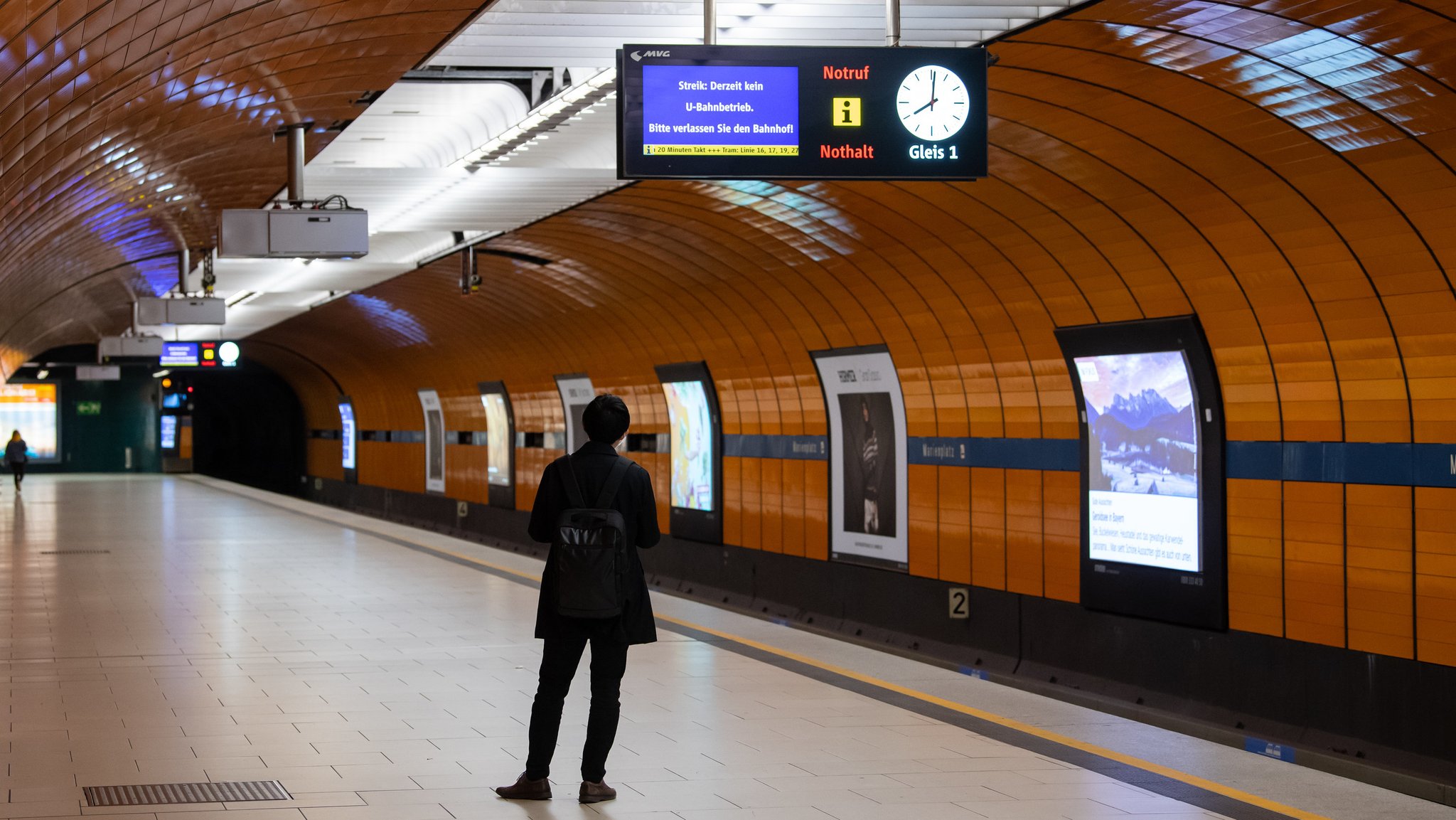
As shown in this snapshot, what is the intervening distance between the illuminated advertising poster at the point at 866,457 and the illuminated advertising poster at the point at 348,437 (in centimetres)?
2378

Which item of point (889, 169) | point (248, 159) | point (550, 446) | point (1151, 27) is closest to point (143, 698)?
point (248, 159)

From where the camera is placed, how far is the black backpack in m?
5.32

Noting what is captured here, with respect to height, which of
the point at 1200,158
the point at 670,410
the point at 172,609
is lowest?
the point at 172,609

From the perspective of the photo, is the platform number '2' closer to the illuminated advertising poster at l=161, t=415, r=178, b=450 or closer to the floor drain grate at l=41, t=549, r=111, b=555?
the floor drain grate at l=41, t=549, r=111, b=555

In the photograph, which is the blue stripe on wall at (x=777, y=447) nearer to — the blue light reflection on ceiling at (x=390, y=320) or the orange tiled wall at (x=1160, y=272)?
the orange tiled wall at (x=1160, y=272)

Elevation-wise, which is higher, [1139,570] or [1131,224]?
[1131,224]

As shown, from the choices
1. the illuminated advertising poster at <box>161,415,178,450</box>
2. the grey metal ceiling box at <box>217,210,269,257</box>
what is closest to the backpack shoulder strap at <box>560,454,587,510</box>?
the grey metal ceiling box at <box>217,210,269,257</box>

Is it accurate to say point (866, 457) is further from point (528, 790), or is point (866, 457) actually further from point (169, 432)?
point (169, 432)

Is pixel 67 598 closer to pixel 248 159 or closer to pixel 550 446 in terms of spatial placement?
pixel 248 159

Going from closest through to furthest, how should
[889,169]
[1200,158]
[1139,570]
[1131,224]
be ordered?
[889,169]
[1200,158]
[1131,224]
[1139,570]

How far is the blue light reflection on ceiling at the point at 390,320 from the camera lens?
23.0 metres

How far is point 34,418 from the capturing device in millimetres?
44688

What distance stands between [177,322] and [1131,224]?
39.1 ft

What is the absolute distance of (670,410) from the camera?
1764 centimetres
